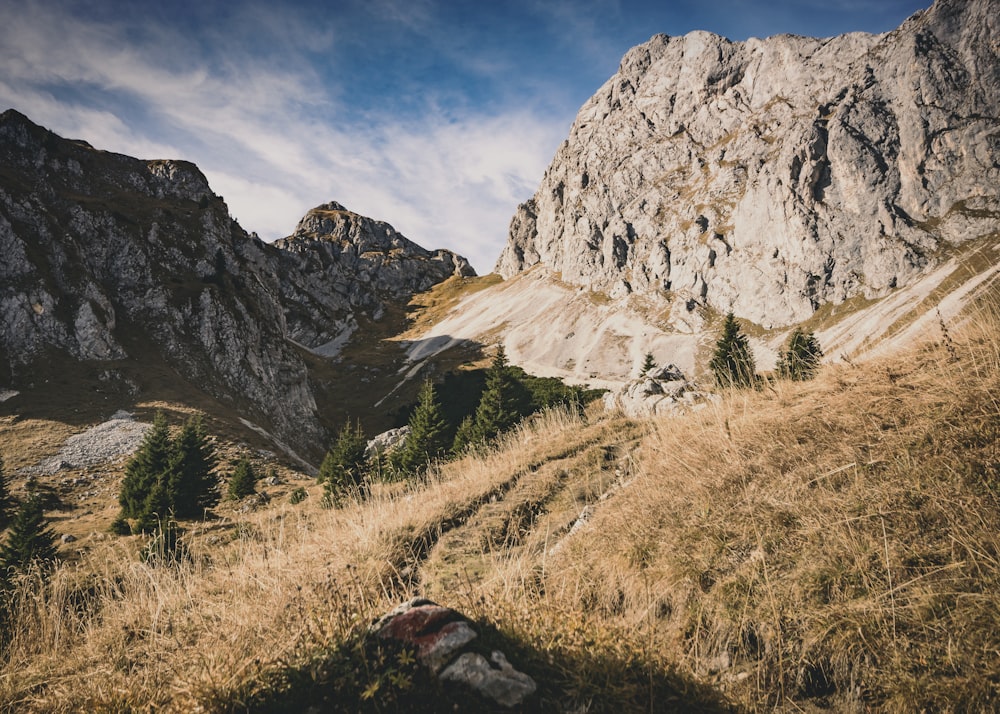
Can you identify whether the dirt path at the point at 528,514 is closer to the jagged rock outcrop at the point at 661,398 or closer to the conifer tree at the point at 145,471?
the jagged rock outcrop at the point at 661,398

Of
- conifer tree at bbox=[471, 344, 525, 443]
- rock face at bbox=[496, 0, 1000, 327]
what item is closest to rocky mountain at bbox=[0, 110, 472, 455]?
conifer tree at bbox=[471, 344, 525, 443]

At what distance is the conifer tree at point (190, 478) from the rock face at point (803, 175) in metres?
122

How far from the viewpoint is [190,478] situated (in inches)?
1046

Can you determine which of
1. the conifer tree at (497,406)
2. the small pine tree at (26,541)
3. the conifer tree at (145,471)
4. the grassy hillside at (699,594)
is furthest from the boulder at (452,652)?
the conifer tree at (497,406)

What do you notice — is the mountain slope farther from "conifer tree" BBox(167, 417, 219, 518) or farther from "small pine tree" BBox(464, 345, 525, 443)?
"conifer tree" BBox(167, 417, 219, 518)

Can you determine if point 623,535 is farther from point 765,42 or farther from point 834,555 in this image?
point 765,42

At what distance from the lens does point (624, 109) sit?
18112 centimetres

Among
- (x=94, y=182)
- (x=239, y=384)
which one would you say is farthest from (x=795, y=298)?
(x=94, y=182)

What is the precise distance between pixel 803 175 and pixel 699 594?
154m

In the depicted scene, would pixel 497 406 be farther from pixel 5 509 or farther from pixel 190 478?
pixel 5 509

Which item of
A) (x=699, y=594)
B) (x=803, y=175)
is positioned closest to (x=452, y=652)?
(x=699, y=594)

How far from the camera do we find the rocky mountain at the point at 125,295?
49938 mm

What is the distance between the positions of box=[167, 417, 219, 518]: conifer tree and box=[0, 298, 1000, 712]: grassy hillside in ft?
64.8

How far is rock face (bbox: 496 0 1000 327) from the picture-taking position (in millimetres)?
111812
